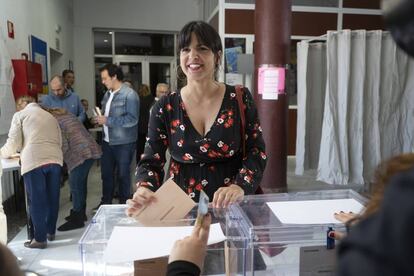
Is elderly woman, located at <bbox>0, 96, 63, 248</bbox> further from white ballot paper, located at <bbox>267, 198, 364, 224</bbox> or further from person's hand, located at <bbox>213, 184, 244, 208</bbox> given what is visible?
white ballot paper, located at <bbox>267, 198, 364, 224</bbox>

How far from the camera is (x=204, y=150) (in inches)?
50.6

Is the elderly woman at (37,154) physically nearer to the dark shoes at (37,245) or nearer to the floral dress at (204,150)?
the dark shoes at (37,245)

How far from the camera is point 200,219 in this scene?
0.74 meters

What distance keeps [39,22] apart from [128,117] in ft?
8.05

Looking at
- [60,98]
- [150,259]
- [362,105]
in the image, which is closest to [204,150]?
[150,259]

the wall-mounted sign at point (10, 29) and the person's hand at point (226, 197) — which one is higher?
the wall-mounted sign at point (10, 29)

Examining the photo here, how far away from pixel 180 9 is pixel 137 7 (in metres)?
0.88

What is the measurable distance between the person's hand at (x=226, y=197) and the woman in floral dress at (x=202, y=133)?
0.29 feet

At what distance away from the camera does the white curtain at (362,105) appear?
140 inches

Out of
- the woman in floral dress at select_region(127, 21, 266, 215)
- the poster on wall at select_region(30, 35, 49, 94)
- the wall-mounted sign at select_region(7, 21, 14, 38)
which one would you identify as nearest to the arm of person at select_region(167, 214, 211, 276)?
the woman in floral dress at select_region(127, 21, 266, 215)

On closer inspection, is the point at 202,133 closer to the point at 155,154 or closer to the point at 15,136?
the point at 155,154

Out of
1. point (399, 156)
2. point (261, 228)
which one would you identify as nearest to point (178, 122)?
point (261, 228)

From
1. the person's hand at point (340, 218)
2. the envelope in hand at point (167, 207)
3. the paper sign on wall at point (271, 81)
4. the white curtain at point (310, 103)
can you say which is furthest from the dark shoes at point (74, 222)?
the person's hand at point (340, 218)

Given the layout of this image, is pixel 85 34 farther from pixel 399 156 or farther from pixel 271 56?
pixel 399 156
